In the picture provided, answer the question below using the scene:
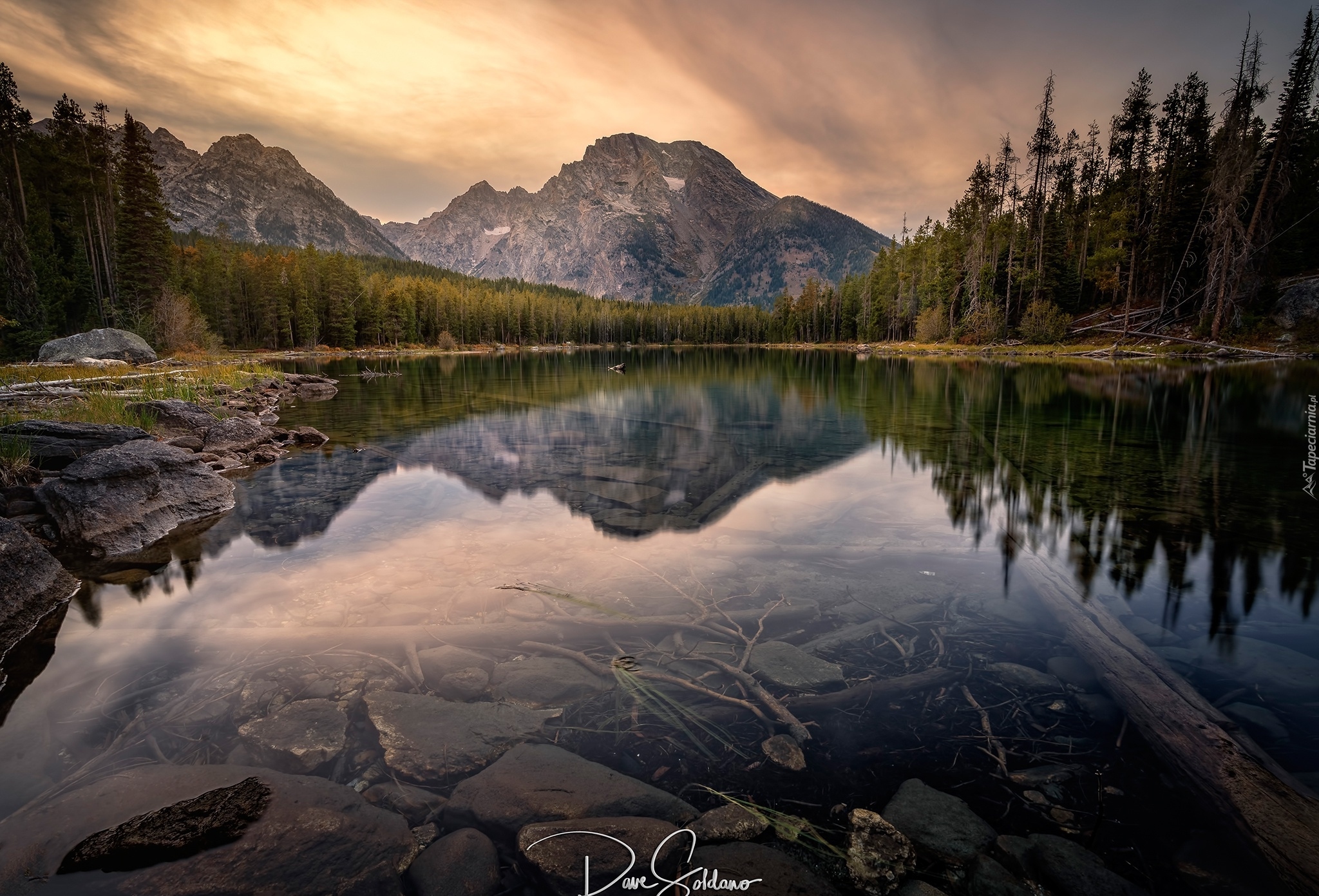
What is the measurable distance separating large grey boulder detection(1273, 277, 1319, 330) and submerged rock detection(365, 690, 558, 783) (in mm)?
67912

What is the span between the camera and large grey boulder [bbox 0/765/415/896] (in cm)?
338

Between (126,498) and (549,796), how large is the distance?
36.4 ft

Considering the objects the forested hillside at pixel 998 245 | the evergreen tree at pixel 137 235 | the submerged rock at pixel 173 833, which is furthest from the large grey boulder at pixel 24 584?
the evergreen tree at pixel 137 235

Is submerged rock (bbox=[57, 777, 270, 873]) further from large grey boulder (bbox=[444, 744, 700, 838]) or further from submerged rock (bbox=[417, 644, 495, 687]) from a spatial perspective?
submerged rock (bbox=[417, 644, 495, 687])

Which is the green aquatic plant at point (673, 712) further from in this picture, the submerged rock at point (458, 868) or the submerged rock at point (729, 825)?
the submerged rock at point (458, 868)

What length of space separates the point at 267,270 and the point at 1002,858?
120118mm

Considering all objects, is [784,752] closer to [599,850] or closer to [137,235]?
[599,850]

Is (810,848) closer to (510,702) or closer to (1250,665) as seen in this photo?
(510,702)

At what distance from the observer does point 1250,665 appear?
5.71m

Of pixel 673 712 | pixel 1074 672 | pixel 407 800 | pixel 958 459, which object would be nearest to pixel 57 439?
pixel 407 800

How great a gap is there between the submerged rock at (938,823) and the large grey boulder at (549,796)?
1.48m

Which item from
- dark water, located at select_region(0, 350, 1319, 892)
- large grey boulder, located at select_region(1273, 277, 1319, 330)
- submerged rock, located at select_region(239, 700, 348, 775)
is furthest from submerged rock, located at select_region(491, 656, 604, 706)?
large grey boulder, located at select_region(1273, 277, 1319, 330)

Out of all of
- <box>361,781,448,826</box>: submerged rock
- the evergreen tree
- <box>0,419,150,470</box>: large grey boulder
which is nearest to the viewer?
<box>361,781,448,826</box>: submerged rock

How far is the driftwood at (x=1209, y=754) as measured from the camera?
3.62 meters
